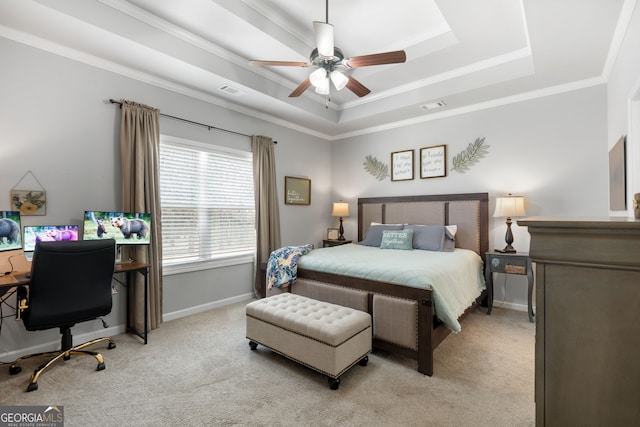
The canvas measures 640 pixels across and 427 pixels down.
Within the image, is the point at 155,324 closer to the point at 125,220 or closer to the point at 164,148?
the point at 125,220

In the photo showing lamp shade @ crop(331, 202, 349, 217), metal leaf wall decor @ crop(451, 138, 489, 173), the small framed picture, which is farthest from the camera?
the small framed picture

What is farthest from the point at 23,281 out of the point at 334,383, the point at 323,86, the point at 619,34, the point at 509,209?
the point at 619,34

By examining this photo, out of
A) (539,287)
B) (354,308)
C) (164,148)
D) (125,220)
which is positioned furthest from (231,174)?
(539,287)

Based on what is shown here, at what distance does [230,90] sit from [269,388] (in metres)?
3.22

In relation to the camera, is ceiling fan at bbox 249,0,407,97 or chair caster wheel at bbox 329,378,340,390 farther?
ceiling fan at bbox 249,0,407,97

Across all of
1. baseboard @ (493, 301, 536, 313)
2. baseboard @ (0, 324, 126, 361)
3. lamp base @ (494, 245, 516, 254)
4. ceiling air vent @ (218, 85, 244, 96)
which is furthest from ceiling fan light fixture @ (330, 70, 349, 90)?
baseboard @ (493, 301, 536, 313)

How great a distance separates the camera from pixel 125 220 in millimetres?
2945

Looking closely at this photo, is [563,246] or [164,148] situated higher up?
[164,148]

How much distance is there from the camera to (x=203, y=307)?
3.89 meters

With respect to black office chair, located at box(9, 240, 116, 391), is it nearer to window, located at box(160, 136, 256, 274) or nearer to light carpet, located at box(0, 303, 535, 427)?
light carpet, located at box(0, 303, 535, 427)

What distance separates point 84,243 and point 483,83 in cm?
428

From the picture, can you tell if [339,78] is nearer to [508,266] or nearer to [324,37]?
[324,37]

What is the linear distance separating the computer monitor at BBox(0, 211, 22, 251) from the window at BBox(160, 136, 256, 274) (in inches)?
50.4

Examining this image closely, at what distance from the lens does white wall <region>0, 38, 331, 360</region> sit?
2.58 m
